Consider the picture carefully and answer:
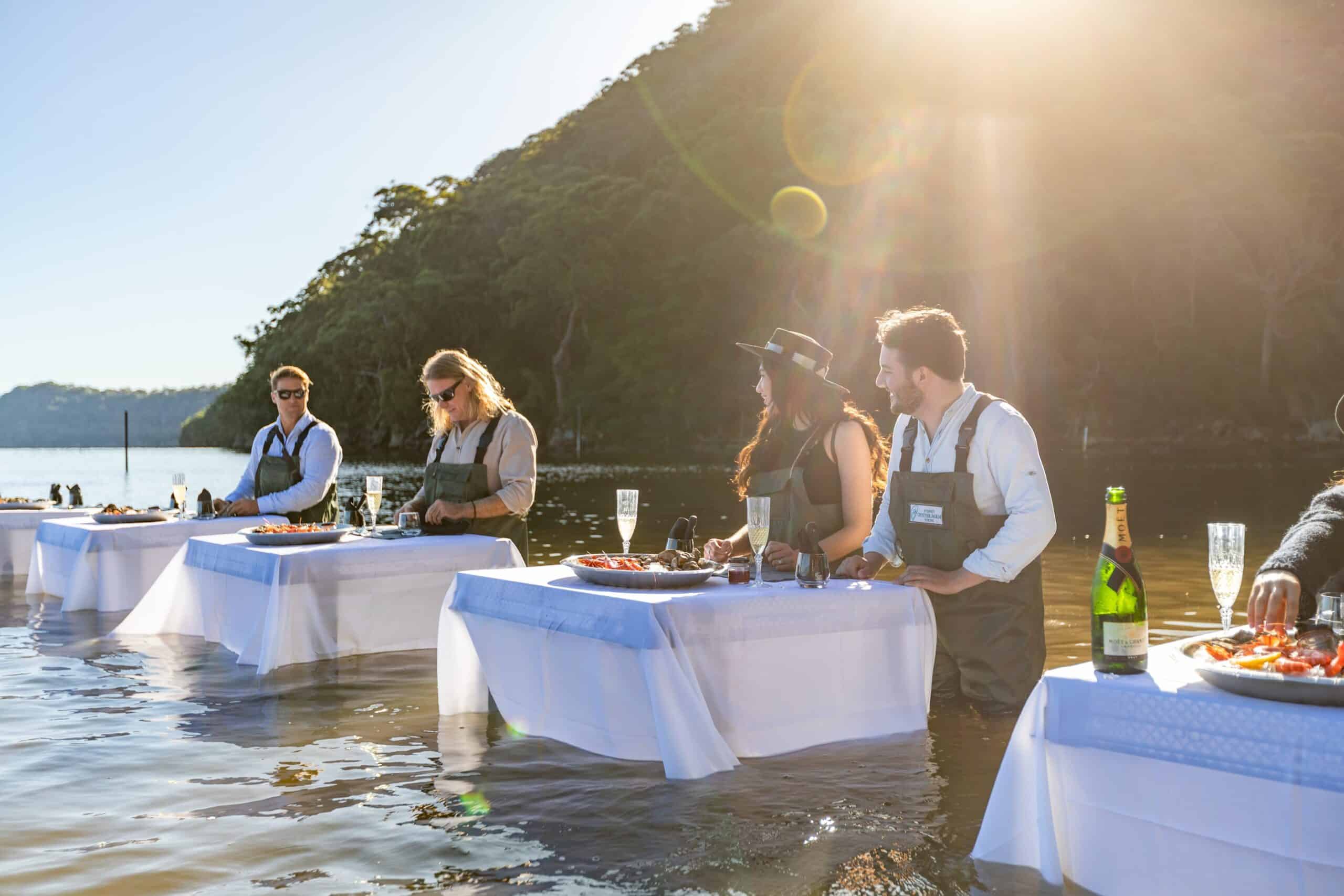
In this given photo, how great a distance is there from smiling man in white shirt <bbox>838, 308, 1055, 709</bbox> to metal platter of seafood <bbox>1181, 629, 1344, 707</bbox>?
1593mm

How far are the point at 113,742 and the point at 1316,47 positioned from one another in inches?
2222

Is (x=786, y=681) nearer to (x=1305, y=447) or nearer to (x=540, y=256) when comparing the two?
(x=1305, y=447)

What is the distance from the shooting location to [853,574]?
4215mm

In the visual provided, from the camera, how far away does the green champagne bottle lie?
2.51 m

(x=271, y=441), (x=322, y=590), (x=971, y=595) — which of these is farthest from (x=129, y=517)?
(x=971, y=595)

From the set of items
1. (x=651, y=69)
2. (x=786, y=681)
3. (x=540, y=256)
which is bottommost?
(x=786, y=681)

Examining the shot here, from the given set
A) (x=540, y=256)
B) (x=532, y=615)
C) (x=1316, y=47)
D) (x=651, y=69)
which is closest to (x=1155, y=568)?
(x=532, y=615)

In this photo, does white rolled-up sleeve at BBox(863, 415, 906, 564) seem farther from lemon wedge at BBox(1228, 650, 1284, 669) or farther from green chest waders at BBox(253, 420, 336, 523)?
green chest waders at BBox(253, 420, 336, 523)

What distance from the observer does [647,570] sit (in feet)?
12.8

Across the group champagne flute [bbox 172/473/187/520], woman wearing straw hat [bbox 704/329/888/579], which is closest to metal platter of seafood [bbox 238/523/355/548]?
champagne flute [bbox 172/473/187/520]

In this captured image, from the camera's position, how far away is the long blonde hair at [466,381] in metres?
6.16

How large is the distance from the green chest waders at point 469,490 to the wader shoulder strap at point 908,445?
2482mm

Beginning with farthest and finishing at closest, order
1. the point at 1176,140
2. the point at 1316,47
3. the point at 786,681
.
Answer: the point at 1316,47, the point at 1176,140, the point at 786,681

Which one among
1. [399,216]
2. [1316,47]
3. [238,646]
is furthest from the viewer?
[399,216]
